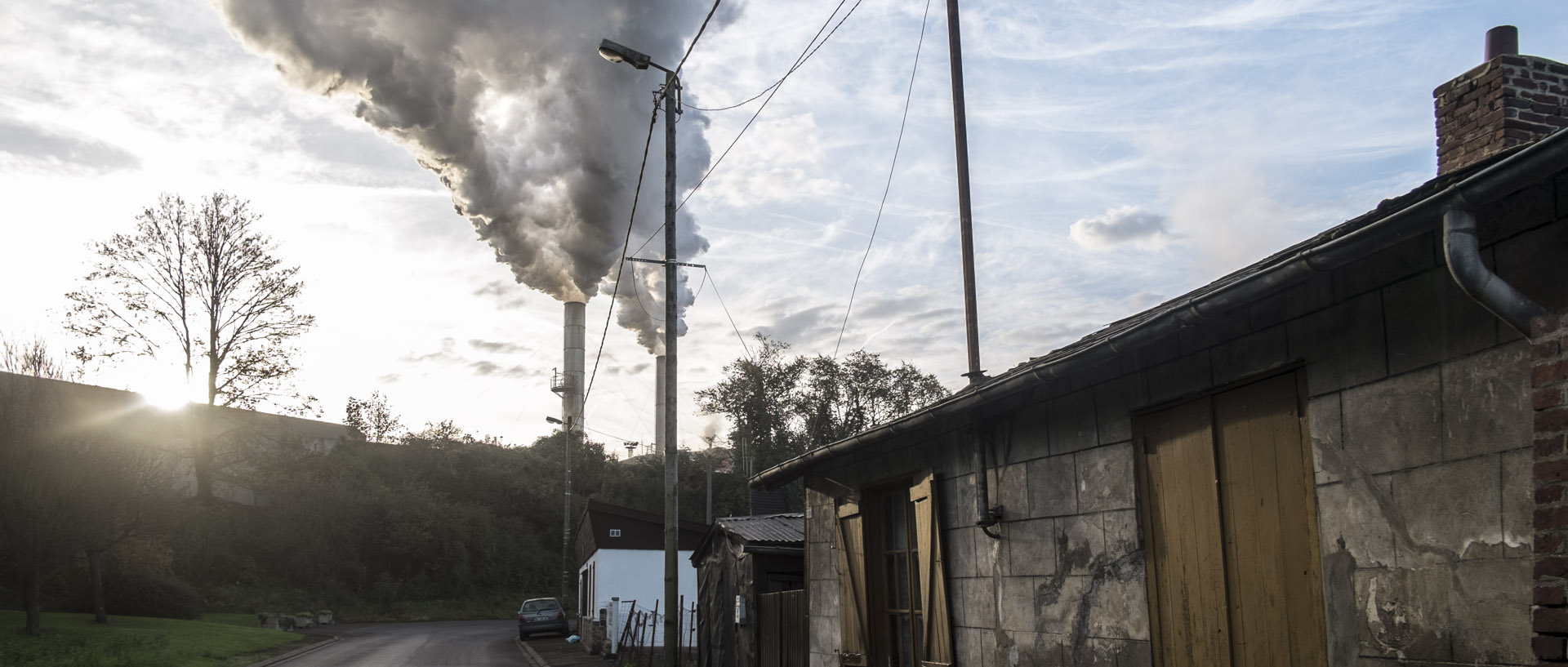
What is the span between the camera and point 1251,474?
500 cm

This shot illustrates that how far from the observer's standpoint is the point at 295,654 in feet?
80.9

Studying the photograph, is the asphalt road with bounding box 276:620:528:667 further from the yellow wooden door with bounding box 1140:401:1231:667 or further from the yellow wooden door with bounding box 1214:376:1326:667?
the yellow wooden door with bounding box 1214:376:1326:667

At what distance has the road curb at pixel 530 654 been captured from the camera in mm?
22250

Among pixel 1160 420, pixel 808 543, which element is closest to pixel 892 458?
pixel 808 543

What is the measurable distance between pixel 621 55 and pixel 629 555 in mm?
18957

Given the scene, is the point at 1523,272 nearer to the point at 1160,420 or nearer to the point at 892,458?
the point at 1160,420

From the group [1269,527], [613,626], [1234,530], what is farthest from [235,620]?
[1269,527]

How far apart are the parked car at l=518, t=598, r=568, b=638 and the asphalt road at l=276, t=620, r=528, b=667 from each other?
0.65m

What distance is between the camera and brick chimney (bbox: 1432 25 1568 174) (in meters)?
6.88

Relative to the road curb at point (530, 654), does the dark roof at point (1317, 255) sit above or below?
above

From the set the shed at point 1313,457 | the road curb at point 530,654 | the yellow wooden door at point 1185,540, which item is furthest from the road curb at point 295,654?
the yellow wooden door at point 1185,540

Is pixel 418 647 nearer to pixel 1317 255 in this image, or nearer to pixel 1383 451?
pixel 1383 451

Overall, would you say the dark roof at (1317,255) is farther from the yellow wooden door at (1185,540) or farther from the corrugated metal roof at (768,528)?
the corrugated metal roof at (768,528)

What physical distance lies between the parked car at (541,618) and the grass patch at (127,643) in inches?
259
